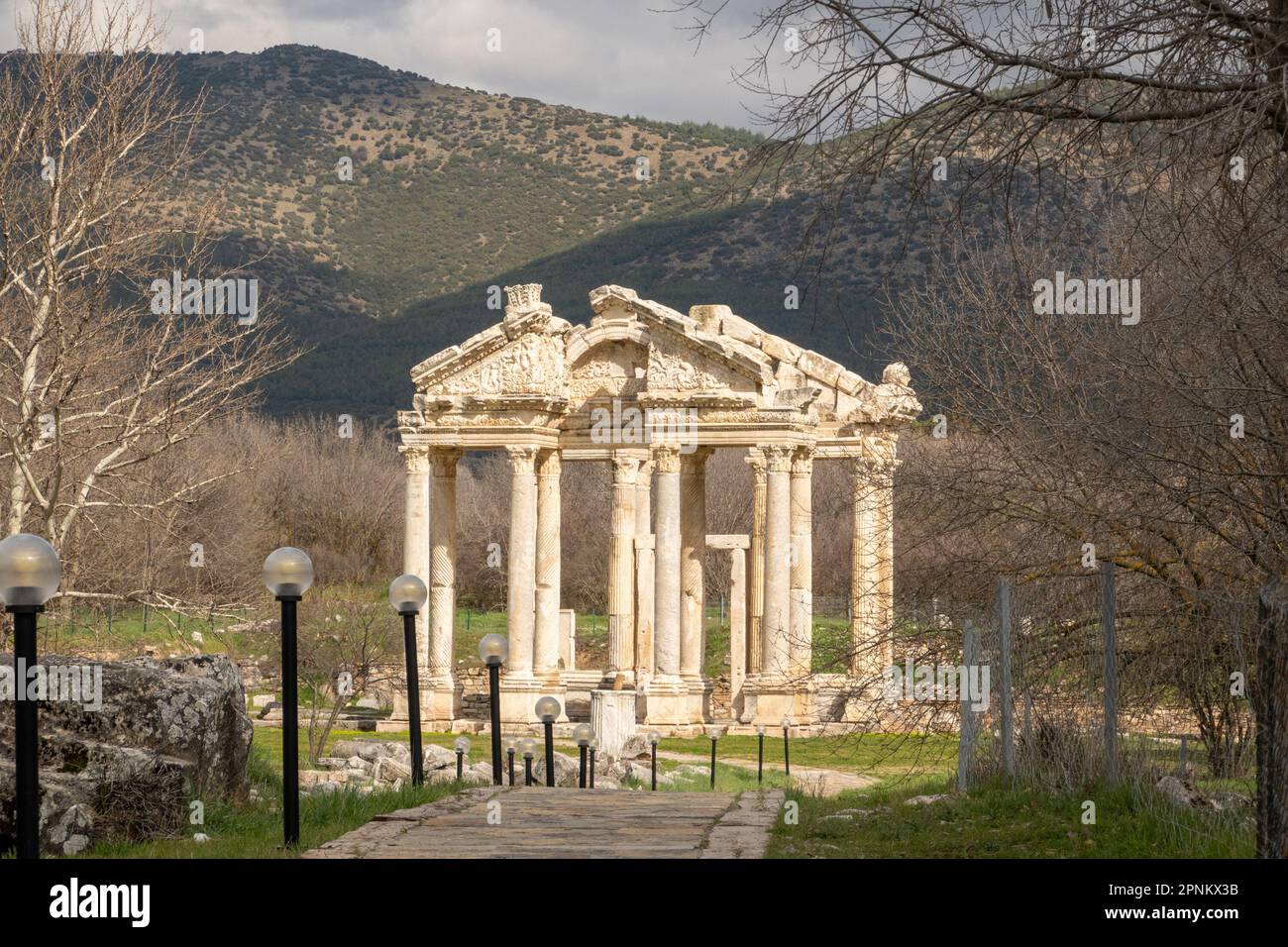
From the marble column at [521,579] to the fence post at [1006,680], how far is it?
843 inches

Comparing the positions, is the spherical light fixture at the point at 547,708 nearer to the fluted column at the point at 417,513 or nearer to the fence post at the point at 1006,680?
the fence post at the point at 1006,680

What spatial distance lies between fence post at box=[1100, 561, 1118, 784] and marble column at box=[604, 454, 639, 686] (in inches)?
963

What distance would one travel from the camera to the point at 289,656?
9.77 metres

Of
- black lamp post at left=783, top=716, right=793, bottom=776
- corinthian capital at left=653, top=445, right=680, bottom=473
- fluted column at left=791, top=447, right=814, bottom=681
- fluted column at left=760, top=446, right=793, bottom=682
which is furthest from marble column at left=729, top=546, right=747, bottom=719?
corinthian capital at left=653, top=445, right=680, bottom=473

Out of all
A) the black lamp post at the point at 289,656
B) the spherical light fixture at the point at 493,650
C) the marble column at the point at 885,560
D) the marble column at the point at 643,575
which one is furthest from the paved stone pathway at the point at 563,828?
the marble column at the point at 643,575

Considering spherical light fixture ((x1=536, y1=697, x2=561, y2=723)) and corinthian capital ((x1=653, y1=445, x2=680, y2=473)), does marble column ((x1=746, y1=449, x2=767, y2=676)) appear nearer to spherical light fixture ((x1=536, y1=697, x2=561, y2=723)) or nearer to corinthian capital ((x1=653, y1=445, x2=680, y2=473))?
corinthian capital ((x1=653, y1=445, x2=680, y2=473))

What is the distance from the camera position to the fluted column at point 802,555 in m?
33.3

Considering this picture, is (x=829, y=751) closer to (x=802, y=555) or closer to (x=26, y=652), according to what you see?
(x=802, y=555)

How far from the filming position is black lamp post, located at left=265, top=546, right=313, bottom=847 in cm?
930

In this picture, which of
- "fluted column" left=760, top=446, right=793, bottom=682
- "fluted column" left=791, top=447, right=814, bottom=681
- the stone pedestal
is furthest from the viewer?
"fluted column" left=791, top=447, right=814, bottom=681

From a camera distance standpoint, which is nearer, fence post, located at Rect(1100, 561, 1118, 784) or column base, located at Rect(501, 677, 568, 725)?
fence post, located at Rect(1100, 561, 1118, 784)

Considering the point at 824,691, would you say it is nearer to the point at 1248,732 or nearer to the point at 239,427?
the point at 1248,732

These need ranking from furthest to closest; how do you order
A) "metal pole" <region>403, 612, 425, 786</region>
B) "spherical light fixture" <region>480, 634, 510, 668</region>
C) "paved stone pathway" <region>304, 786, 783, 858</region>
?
"spherical light fixture" <region>480, 634, 510, 668</region>, "metal pole" <region>403, 612, 425, 786</region>, "paved stone pathway" <region>304, 786, 783, 858</region>
